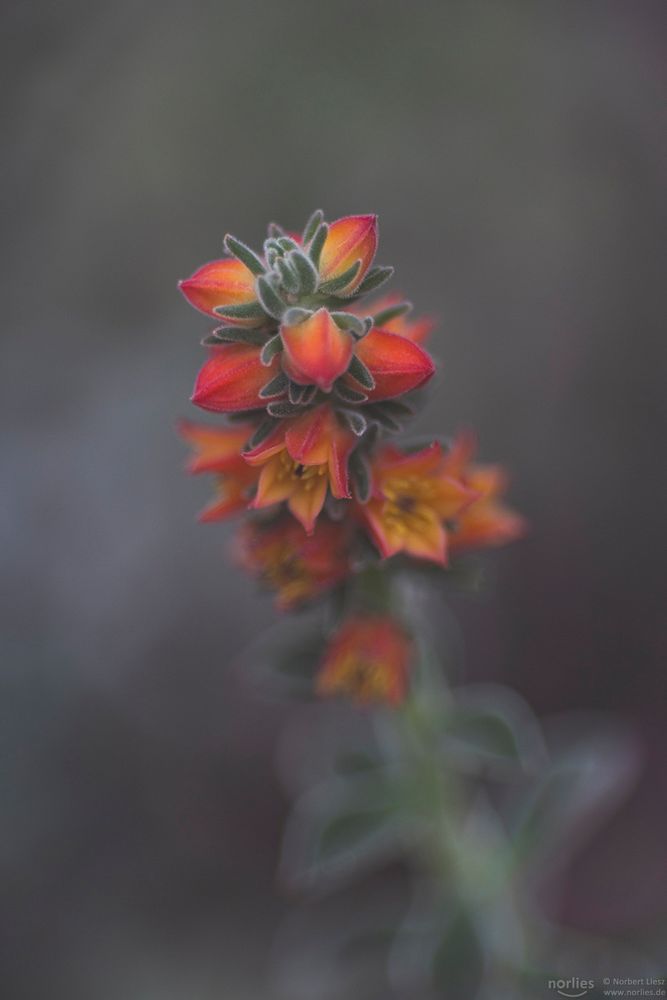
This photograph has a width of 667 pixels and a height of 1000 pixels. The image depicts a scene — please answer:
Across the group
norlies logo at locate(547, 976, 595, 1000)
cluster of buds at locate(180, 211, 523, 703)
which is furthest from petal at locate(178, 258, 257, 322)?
norlies logo at locate(547, 976, 595, 1000)

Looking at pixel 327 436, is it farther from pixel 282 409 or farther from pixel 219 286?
pixel 219 286

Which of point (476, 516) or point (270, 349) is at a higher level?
point (270, 349)

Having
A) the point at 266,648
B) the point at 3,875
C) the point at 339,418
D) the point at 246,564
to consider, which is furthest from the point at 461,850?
the point at 3,875

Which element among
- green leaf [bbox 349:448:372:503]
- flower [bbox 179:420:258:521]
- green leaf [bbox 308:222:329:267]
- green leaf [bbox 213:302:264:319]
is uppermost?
green leaf [bbox 308:222:329:267]

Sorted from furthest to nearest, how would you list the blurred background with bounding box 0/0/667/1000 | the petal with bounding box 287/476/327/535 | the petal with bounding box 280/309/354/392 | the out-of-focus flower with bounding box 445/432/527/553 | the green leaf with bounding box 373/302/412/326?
the blurred background with bounding box 0/0/667/1000, the out-of-focus flower with bounding box 445/432/527/553, the green leaf with bounding box 373/302/412/326, the petal with bounding box 287/476/327/535, the petal with bounding box 280/309/354/392

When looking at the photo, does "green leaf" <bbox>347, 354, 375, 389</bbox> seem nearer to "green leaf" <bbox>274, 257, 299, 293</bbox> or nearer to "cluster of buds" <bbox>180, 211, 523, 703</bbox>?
"cluster of buds" <bbox>180, 211, 523, 703</bbox>

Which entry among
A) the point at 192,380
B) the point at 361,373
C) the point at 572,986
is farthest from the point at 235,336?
the point at 192,380
